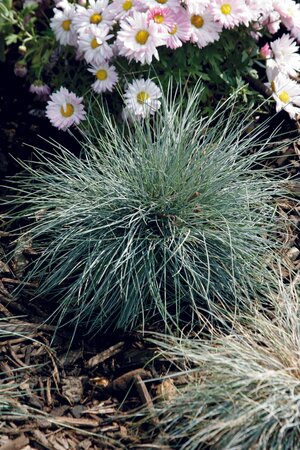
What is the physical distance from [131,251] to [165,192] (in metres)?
0.32

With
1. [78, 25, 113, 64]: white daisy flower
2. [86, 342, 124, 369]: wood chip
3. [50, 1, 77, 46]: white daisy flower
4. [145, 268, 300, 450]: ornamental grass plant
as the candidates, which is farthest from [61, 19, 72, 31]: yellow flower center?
[145, 268, 300, 450]: ornamental grass plant

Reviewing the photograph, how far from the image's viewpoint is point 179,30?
4.26m

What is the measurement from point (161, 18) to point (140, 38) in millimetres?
153

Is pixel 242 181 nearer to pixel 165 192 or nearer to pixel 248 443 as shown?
pixel 165 192

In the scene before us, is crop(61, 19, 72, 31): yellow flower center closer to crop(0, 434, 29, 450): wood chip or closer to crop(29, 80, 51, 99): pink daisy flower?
crop(29, 80, 51, 99): pink daisy flower

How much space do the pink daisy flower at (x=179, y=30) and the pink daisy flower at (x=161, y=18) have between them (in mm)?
26

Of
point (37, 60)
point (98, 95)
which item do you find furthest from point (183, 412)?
point (37, 60)

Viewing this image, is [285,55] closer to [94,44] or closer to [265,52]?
[265,52]

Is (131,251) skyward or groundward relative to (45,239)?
skyward

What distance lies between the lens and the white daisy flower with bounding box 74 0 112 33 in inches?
171

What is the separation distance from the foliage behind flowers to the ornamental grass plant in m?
1.43

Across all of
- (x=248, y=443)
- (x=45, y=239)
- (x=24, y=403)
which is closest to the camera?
(x=248, y=443)

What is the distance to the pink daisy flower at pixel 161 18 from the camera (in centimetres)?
418

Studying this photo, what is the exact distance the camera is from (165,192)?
378 centimetres
